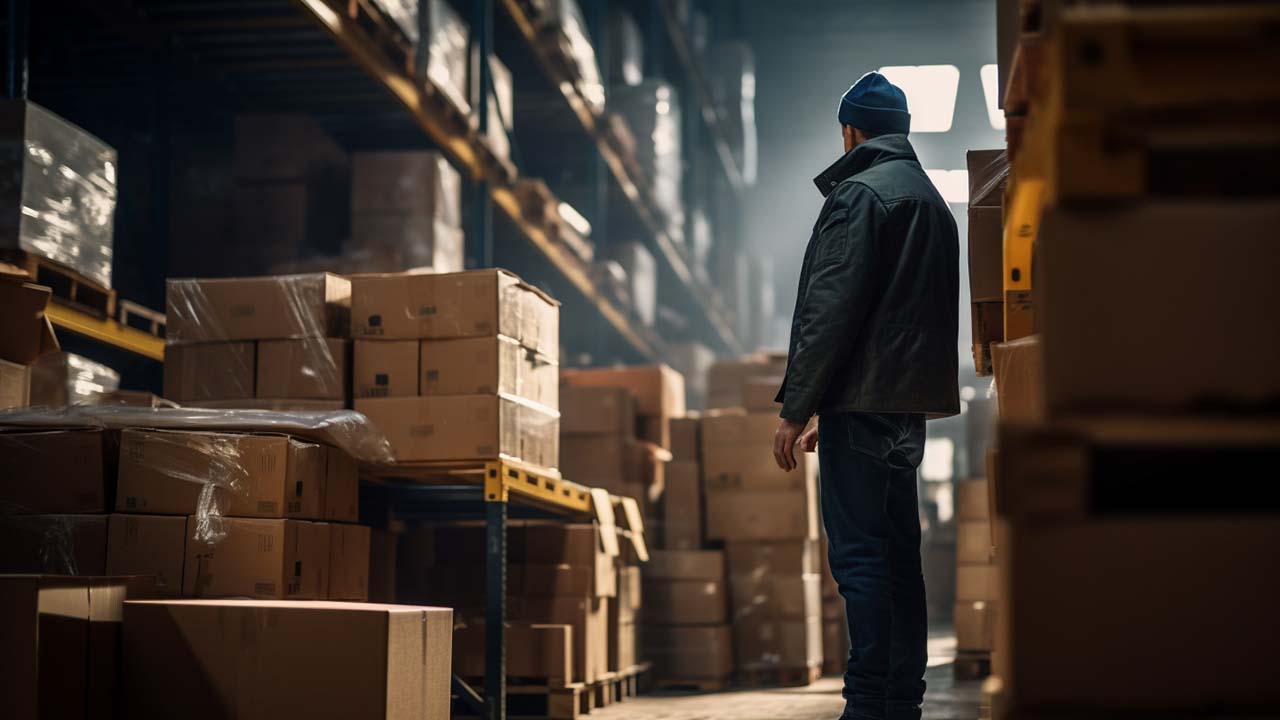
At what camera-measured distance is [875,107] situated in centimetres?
390

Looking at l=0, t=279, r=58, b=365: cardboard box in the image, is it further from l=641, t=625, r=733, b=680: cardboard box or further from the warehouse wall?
the warehouse wall

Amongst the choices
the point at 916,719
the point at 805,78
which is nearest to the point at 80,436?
the point at 916,719

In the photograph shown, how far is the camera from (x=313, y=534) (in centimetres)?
417

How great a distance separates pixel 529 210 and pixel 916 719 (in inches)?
231

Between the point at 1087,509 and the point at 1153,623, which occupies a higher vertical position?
the point at 1087,509

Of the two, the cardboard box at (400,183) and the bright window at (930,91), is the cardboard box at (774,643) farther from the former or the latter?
the bright window at (930,91)

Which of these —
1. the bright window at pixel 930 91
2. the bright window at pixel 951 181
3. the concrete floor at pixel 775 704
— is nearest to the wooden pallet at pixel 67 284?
the concrete floor at pixel 775 704

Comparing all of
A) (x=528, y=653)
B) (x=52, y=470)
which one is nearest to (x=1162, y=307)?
(x=52, y=470)

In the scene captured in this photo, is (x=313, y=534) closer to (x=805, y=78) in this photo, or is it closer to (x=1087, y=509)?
(x=1087, y=509)

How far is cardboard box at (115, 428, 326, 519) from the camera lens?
Result: 3.94 meters

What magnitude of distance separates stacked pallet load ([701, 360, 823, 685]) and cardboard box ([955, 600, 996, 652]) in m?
0.77

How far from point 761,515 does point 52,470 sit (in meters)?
4.07

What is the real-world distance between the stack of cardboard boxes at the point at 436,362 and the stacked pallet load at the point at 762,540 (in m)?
2.52

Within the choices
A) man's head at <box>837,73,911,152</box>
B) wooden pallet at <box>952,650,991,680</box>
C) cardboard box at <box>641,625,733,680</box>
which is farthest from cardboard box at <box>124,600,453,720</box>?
wooden pallet at <box>952,650,991,680</box>
